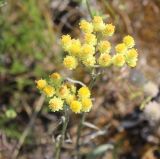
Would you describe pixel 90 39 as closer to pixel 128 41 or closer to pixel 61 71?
pixel 128 41

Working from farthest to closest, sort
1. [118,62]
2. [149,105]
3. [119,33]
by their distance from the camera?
[119,33]
[149,105]
[118,62]

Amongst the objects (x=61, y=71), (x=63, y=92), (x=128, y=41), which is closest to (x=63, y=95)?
(x=63, y=92)

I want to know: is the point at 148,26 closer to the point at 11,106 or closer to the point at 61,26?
the point at 61,26

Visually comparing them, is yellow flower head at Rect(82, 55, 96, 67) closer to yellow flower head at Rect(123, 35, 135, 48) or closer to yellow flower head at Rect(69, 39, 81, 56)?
yellow flower head at Rect(69, 39, 81, 56)

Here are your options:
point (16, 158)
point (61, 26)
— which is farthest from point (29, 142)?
point (61, 26)

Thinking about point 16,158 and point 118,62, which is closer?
point 118,62

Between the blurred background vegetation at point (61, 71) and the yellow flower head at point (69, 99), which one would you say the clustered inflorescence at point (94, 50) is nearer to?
the yellow flower head at point (69, 99)
